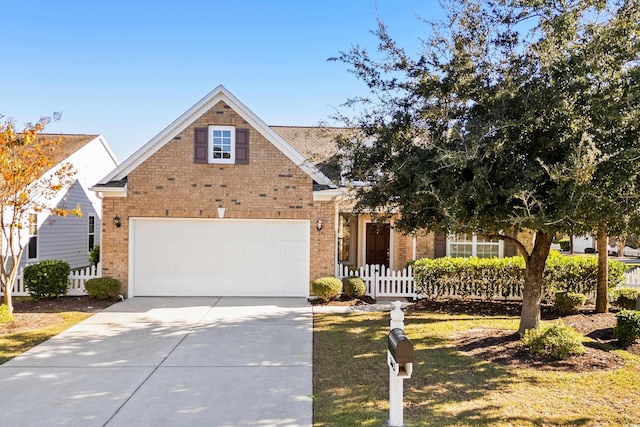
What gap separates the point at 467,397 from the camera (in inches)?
215

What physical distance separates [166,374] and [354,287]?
6704 millimetres

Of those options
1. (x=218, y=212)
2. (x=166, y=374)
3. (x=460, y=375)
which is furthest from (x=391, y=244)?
(x=166, y=374)

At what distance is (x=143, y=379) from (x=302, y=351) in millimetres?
2631

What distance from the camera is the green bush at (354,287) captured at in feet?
39.8

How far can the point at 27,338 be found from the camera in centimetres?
818

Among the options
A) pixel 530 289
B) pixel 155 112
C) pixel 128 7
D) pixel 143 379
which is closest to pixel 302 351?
pixel 143 379

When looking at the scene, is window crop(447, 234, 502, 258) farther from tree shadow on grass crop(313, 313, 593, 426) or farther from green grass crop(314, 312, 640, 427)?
green grass crop(314, 312, 640, 427)

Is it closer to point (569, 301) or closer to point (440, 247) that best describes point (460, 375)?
point (569, 301)

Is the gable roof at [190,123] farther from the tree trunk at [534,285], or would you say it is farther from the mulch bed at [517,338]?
the tree trunk at [534,285]

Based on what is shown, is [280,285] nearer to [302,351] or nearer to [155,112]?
[302,351]

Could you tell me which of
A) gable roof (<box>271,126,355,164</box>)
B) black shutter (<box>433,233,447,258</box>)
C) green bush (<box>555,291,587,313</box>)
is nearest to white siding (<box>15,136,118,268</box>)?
gable roof (<box>271,126,355,164</box>)

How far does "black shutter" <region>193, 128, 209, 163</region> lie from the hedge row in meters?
7.01

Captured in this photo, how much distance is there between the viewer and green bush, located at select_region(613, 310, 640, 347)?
7.69 metres

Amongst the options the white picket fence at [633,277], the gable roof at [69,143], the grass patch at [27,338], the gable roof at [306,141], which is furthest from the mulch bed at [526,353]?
the gable roof at [69,143]
